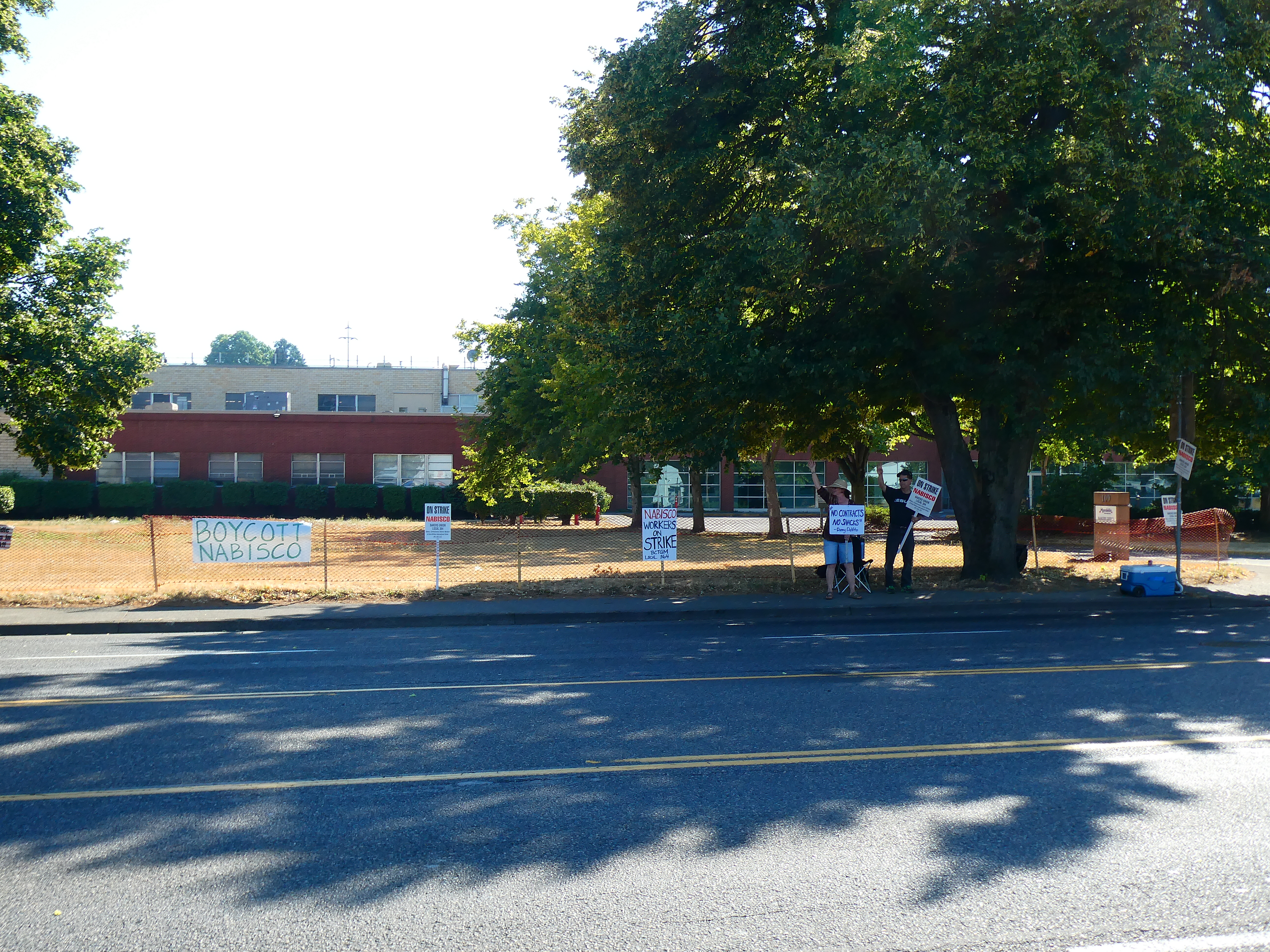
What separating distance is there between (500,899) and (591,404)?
82.6ft

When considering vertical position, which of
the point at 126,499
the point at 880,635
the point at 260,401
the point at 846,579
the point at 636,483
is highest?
the point at 260,401

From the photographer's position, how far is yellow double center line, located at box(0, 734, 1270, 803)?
18.4ft

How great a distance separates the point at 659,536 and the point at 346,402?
53812 mm

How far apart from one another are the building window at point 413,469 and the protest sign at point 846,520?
1451 inches

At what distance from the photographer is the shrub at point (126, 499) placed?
4522cm

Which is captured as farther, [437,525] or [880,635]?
[437,525]

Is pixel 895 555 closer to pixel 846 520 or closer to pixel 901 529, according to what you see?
pixel 901 529

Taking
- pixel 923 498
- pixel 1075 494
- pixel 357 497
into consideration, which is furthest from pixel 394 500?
pixel 923 498

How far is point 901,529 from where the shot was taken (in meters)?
17.2

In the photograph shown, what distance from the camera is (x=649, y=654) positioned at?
1098 cm

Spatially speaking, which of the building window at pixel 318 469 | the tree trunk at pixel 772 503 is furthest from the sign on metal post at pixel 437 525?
the building window at pixel 318 469

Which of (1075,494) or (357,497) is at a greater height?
(357,497)

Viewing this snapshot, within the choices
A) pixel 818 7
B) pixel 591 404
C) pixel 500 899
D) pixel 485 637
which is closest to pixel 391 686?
pixel 485 637

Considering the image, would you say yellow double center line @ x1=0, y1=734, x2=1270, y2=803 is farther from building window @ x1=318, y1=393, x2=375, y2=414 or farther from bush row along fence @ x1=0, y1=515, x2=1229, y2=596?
building window @ x1=318, y1=393, x2=375, y2=414
